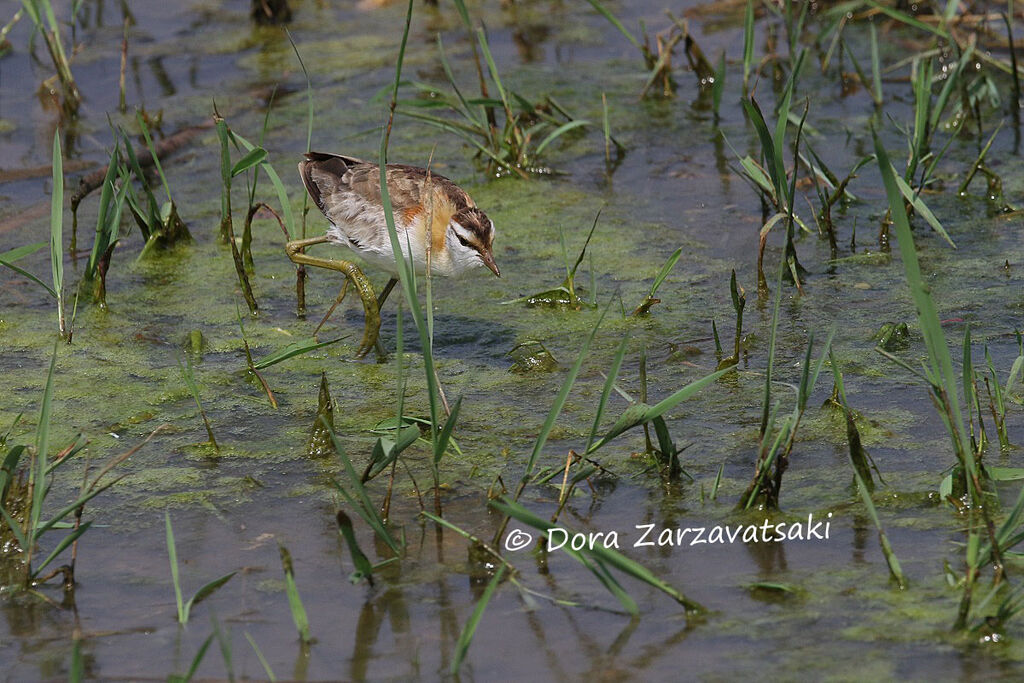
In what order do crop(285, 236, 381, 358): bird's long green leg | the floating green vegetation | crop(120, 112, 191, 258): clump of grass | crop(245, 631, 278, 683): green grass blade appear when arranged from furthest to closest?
the floating green vegetation < crop(120, 112, 191, 258): clump of grass < crop(285, 236, 381, 358): bird's long green leg < crop(245, 631, 278, 683): green grass blade

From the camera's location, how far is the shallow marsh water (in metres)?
3.51

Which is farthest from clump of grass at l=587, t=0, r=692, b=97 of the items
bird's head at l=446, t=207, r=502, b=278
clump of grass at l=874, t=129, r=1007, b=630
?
clump of grass at l=874, t=129, r=1007, b=630

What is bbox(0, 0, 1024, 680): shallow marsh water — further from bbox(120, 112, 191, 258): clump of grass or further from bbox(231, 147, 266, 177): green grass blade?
bbox(231, 147, 266, 177): green grass blade

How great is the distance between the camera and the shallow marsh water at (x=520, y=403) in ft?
11.5

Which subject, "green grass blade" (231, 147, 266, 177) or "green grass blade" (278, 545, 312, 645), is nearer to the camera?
"green grass blade" (278, 545, 312, 645)

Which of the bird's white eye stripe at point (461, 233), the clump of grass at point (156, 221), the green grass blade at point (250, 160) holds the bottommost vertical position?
the clump of grass at point (156, 221)

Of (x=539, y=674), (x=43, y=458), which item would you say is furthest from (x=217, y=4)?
(x=539, y=674)

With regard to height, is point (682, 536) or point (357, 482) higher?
point (357, 482)

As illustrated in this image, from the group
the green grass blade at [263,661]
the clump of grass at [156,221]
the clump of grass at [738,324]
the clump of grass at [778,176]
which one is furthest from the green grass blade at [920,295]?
the clump of grass at [156,221]

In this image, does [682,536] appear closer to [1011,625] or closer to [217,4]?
[1011,625]

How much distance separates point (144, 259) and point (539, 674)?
4055 millimetres

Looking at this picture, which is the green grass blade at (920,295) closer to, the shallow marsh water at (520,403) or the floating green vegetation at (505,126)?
the shallow marsh water at (520,403)

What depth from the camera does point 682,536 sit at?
400 cm

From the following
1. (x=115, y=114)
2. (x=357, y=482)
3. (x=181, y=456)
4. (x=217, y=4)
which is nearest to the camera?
(x=357, y=482)
